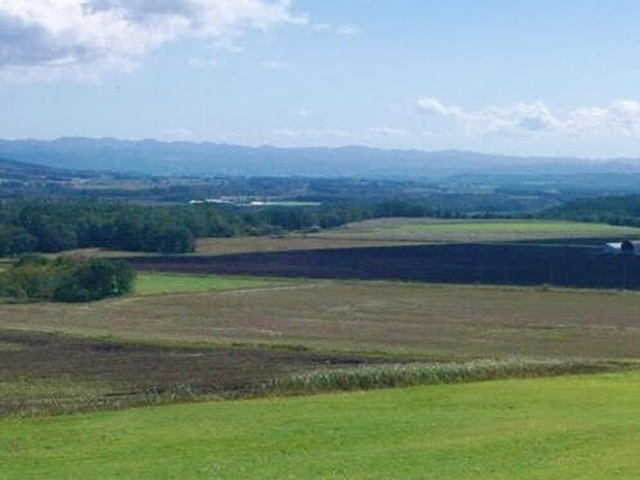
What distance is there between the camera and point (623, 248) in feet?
316

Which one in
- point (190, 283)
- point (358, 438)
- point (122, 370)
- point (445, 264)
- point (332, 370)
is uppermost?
point (358, 438)

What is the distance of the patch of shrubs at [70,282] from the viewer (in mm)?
68938

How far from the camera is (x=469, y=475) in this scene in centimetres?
2069

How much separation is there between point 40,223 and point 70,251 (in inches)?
204

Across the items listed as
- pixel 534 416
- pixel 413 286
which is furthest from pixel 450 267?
pixel 534 416

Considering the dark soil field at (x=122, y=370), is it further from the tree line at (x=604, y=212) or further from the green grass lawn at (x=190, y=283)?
the tree line at (x=604, y=212)

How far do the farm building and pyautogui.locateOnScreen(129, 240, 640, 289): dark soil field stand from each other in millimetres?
988

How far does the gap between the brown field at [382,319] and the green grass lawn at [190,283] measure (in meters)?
2.07

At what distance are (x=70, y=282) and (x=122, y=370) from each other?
2923cm

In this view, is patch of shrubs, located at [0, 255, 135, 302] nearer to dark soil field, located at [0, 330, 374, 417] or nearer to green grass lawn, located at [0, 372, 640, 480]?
dark soil field, located at [0, 330, 374, 417]

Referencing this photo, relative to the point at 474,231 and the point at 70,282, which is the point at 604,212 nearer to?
the point at 474,231

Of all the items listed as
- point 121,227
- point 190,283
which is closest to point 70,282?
point 190,283

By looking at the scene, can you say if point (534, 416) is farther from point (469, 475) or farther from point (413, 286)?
point (413, 286)

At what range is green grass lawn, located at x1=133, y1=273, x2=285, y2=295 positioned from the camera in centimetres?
7094
